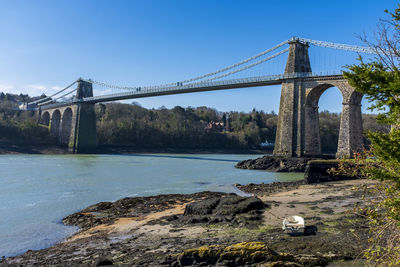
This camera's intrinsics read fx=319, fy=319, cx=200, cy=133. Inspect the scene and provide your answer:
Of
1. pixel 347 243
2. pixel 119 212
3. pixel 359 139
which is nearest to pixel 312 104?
pixel 359 139

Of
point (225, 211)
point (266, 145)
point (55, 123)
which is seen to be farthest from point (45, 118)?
point (225, 211)

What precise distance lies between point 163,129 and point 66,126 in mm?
20064

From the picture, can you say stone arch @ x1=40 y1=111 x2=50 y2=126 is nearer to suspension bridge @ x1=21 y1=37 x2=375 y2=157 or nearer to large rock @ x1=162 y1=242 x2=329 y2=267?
suspension bridge @ x1=21 y1=37 x2=375 y2=157

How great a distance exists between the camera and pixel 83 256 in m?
6.54

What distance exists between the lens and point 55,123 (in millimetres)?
63219

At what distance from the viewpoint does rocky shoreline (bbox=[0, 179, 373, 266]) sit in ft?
17.0

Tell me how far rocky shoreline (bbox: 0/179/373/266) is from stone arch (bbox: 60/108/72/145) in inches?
2010

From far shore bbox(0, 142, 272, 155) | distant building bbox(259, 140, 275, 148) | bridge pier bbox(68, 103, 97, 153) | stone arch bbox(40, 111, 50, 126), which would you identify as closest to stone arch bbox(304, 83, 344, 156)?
far shore bbox(0, 142, 272, 155)

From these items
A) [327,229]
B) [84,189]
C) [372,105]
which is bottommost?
[84,189]

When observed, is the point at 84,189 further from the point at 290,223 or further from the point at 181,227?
the point at 290,223

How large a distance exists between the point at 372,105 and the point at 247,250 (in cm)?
289

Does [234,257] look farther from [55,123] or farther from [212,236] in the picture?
[55,123]

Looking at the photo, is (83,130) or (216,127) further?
(216,127)

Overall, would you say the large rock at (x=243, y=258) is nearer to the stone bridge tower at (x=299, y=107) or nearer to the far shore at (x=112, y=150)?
the stone bridge tower at (x=299, y=107)
